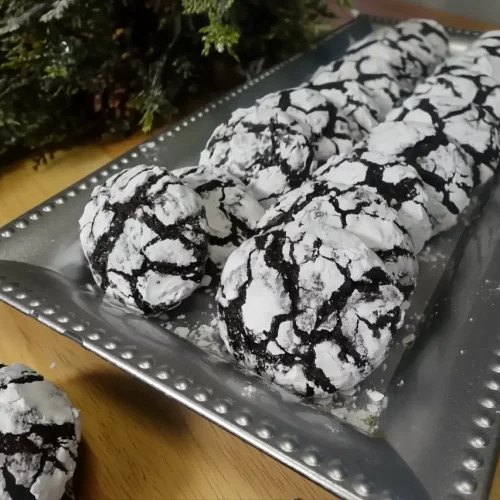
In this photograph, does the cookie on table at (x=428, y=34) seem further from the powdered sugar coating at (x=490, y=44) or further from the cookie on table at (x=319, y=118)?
the cookie on table at (x=319, y=118)

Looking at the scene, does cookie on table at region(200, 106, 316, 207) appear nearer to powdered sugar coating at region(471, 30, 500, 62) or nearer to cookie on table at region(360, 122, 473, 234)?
cookie on table at region(360, 122, 473, 234)

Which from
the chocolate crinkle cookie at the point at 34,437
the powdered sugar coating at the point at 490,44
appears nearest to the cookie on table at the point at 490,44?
the powdered sugar coating at the point at 490,44

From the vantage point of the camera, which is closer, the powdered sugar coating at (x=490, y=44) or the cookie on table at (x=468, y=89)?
the cookie on table at (x=468, y=89)

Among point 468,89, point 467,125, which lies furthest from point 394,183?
point 468,89

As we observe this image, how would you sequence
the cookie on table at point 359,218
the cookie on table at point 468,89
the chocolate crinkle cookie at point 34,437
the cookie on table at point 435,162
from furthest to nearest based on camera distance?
the cookie on table at point 468,89 < the cookie on table at point 435,162 < the cookie on table at point 359,218 < the chocolate crinkle cookie at point 34,437

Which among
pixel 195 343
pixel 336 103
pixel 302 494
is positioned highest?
pixel 336 103

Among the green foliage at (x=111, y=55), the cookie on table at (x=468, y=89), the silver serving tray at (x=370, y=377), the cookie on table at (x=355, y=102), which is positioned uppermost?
the green foliage at (x=111, y=55)

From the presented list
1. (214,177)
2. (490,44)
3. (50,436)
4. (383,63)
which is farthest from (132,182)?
(490,44)

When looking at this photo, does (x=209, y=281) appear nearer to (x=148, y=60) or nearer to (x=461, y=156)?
(x=461, y=156)
